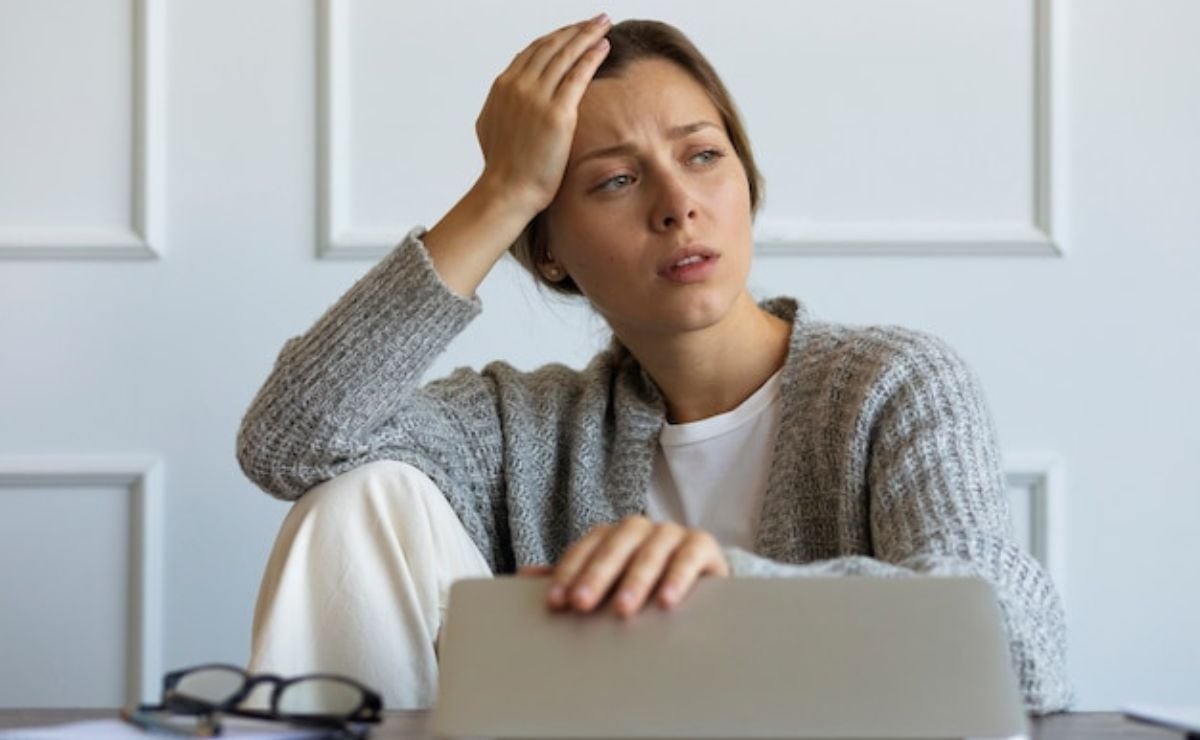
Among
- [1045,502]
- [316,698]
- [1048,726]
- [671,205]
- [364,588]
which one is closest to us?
[1048,726]

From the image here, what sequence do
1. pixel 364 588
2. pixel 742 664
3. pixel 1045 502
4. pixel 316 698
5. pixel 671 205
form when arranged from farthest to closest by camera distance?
pixel 1045 502 < pixel 671 205 < pixel 364 588 < pixel 316 698 < pixel 742 664

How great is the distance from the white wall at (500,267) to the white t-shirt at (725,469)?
0.44 metres

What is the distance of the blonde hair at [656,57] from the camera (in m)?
1.46

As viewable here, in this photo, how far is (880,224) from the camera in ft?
6.20

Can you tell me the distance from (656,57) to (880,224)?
0.49 meters

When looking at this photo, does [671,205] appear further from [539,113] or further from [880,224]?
[880,224]

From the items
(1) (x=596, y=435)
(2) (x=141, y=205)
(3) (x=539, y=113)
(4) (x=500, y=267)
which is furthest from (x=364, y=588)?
(2) (x=141, y=205)

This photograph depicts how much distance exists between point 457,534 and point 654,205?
0.30 metres

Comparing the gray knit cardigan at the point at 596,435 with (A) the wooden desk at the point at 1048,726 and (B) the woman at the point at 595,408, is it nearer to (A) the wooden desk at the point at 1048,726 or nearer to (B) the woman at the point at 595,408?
(B) the woman at the point at 595,408

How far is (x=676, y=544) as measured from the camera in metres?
0.87

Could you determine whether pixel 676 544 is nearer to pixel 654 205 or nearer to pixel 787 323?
pixel 654 205

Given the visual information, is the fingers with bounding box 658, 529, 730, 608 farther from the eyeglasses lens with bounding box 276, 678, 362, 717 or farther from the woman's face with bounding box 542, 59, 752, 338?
the woman's face with bounding box 542, 59, 752, 338

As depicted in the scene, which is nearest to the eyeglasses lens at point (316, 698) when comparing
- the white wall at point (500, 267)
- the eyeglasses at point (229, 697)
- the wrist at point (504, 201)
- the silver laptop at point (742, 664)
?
the eyeglasses at point (229, 697)

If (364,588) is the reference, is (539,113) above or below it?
above
